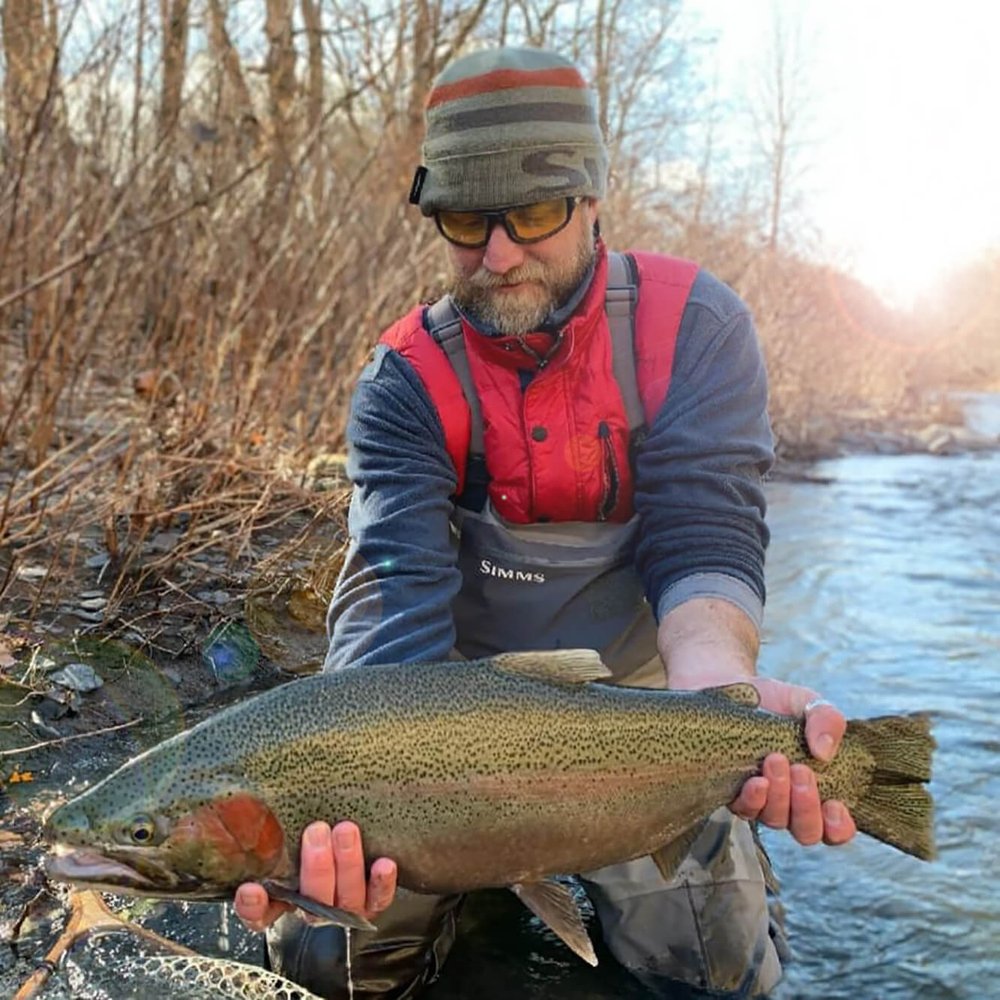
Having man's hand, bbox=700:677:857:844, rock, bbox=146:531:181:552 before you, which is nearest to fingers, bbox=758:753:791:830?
man's hand, bbox=700:677:857:844

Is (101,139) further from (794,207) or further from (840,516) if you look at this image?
(794,207)

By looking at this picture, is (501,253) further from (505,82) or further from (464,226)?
(505,82)

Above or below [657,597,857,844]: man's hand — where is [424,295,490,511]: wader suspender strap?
above

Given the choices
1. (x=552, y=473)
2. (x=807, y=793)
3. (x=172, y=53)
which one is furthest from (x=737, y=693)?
(x=172, y=53)

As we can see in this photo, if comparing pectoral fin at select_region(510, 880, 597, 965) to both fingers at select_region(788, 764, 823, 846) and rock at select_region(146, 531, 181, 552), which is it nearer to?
fingers at select_region(788, 764, 823, 846)

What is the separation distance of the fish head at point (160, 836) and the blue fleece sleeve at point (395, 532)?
0.58 m

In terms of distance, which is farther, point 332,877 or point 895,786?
point 895,786

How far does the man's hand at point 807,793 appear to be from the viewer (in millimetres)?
2162

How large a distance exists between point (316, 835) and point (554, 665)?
0.53m

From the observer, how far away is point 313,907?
1936 mm

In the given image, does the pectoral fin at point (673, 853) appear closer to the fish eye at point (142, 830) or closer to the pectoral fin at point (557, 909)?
the pectoral fin at point (557, 909)

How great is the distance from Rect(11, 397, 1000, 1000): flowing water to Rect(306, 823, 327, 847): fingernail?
0.93 m

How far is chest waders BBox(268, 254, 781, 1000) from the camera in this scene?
2.54 m

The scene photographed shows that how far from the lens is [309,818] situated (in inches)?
76.7
